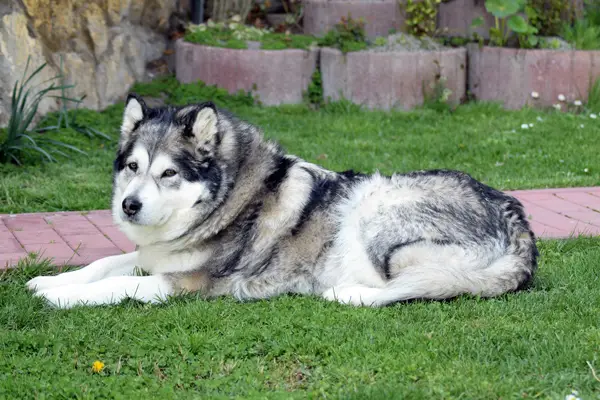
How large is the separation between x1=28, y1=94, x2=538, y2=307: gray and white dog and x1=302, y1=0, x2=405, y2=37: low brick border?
5.53 m

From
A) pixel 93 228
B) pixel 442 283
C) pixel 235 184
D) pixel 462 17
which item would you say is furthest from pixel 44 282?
pixel 462 17

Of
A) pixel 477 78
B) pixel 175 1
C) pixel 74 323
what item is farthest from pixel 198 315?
pixel 175 1

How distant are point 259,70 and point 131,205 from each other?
17.4 ft

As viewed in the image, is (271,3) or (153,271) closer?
(153,271)

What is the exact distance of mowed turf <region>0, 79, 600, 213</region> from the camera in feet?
22.7

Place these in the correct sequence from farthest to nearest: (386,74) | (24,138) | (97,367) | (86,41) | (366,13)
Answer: (366,13) < (386,74) < (86,41) < (24,138) < (97,367)

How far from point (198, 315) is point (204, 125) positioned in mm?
1015

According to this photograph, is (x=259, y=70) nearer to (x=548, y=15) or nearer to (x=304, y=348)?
(x=548, y=15)

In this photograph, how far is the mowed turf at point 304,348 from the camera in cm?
348

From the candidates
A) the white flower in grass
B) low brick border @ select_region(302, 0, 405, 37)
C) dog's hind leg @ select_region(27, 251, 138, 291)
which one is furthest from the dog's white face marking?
low brick border @ select_region(302, 0, 405, 37)

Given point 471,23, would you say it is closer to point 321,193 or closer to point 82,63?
point 82,63

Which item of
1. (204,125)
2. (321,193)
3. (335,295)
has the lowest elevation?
(335,295)

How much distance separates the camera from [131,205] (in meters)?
4.39

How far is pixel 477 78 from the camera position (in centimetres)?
974
